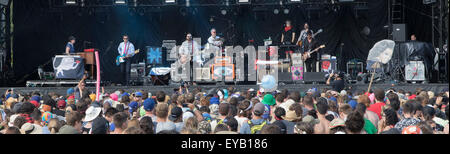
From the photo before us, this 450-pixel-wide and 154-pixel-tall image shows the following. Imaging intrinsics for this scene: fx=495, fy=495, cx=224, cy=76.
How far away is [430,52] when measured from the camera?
17484 millimetres

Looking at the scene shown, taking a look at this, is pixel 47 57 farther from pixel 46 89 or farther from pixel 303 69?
pixel 303 69

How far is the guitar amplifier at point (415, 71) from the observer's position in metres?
16.9

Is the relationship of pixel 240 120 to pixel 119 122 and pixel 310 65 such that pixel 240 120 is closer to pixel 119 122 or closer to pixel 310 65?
pixel 119 122

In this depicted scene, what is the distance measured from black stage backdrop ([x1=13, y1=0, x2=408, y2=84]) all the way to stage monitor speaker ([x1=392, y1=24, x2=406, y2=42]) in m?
2.53

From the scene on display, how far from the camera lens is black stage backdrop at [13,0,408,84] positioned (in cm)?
Answer: 2095

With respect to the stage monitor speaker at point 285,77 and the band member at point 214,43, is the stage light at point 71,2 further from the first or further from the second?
the stage monitor speaker at point 285,77

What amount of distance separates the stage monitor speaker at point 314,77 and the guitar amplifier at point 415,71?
3241mm

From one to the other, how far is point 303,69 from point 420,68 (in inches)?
164

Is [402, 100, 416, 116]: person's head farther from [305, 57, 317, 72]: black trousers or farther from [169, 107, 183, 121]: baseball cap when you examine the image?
[305, 57, 317, 72]: black trousers

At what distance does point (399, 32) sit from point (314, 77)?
455 centimetres

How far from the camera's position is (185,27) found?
22.0 m

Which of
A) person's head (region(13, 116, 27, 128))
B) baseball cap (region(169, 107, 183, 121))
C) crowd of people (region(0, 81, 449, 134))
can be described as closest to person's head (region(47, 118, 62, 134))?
crowd of people (region(0, 81, 449, 134))

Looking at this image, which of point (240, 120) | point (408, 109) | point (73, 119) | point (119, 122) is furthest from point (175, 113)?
point (408, 109)
